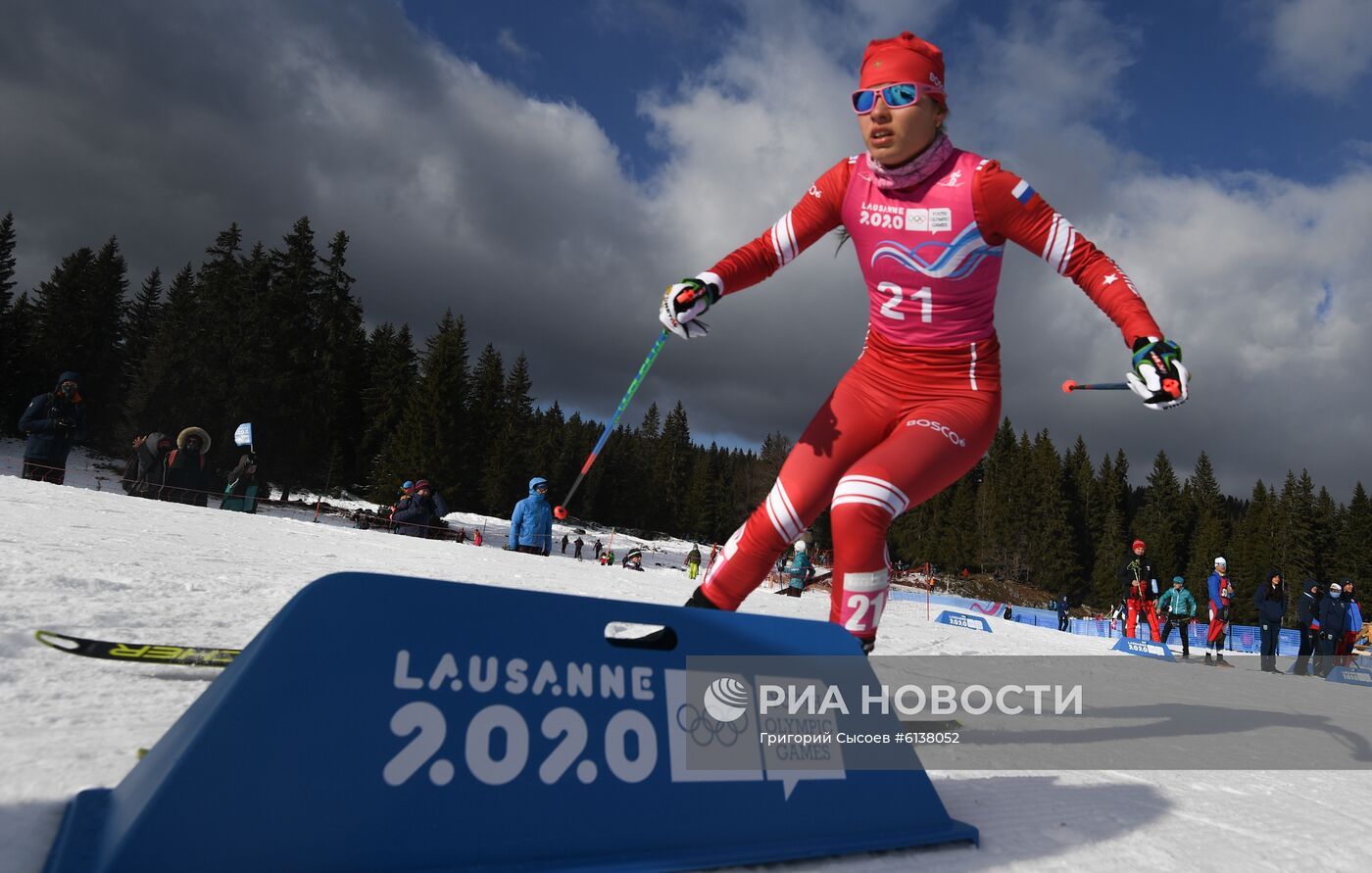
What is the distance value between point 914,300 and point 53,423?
12057 millimetres

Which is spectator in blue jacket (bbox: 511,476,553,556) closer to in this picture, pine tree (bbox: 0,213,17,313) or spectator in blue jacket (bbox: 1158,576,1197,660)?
spectator in blue jacket (bbox: 1158,576,1197,660)

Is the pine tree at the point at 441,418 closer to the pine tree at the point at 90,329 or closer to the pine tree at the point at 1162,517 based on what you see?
the pine tree at the point at 90,329

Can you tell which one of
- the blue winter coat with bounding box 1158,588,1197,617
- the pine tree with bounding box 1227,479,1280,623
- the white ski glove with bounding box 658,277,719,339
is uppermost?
the pine tree with bounding box 1227,479,1280,623

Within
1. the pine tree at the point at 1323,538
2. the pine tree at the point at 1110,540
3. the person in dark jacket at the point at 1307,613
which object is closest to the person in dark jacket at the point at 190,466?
the person in dark jacket at the point at 1307,613

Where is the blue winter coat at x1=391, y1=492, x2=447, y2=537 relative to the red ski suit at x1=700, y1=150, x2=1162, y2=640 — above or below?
below

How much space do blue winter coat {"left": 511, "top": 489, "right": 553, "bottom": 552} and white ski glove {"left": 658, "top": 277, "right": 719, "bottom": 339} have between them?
10366 mm

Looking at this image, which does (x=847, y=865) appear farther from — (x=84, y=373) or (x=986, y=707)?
(x=84, y=373)

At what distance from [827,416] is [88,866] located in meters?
2.42

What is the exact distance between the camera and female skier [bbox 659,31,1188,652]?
2.72 meters

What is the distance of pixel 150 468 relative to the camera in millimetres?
13398

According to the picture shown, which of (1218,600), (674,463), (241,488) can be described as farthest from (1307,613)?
(674,463)

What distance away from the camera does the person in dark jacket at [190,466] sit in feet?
38.0

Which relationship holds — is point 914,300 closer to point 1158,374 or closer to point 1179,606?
point 1158,374

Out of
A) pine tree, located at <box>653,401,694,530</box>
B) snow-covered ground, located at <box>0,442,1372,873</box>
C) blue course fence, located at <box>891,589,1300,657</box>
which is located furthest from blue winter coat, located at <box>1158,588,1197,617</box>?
pine tree, located at <box>653,401,694,530</box>
